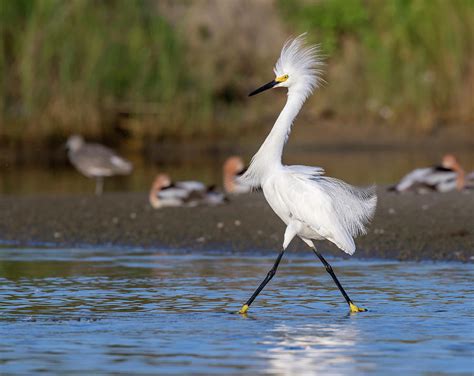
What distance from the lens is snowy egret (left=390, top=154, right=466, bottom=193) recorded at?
16875 mm

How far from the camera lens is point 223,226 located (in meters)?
14.6

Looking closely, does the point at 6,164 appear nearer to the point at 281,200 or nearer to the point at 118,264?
the point at 118,264

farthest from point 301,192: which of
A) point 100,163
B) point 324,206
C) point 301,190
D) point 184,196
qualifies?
point 100,163

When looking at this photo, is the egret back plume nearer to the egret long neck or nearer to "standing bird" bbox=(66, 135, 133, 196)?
the egret long neck

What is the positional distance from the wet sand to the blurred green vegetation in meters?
7.65

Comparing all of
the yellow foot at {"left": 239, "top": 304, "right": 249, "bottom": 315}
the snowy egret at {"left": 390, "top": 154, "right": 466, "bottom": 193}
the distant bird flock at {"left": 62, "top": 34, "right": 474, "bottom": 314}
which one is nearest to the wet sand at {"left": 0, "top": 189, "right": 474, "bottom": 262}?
the snowy egret at {"left": 390, "top": 154, "right": 466, "bottom": 193}

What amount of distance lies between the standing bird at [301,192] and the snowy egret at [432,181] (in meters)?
6.78

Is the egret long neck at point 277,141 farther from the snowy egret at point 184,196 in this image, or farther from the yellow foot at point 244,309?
the snowy egret at point 184,196

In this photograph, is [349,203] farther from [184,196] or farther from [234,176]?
[234,176]

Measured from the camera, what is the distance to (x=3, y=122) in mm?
24422

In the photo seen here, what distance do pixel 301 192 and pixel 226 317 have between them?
1.09 meters

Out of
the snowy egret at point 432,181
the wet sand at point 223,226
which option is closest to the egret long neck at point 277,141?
the wet sand at point 223,226

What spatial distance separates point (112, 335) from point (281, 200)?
182cm

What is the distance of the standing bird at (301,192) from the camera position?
9570 millimetres
